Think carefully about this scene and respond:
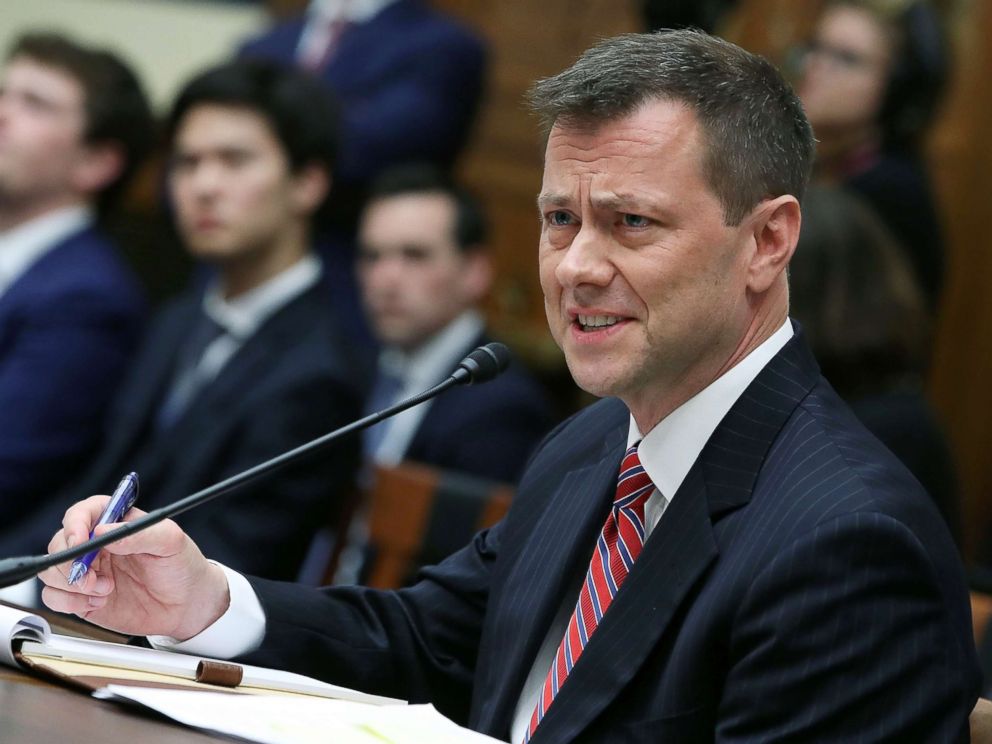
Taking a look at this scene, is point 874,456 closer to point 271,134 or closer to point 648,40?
point 648,40

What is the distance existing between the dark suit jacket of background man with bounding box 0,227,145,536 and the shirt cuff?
5.07ft

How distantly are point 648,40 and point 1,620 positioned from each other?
908 millimetres

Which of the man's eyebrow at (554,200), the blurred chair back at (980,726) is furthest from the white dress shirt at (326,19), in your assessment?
the blurred chair back at (980,726)

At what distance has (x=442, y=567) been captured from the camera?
6.73 ft

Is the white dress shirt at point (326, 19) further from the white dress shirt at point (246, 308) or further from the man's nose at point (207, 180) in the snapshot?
the white dress shirt at point (246, 308)

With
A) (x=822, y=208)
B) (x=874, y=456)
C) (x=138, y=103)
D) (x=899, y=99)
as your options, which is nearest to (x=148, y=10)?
(x=138, y=103)

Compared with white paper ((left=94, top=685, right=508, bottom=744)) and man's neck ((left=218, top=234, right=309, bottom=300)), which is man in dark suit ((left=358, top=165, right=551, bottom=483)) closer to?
man's neck ((left=218, top=234, right=309, bottom=300))

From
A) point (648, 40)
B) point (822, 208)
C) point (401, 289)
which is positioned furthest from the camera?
point (401, 289)

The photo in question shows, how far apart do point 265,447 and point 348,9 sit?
1853mm

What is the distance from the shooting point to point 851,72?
12.6 ft

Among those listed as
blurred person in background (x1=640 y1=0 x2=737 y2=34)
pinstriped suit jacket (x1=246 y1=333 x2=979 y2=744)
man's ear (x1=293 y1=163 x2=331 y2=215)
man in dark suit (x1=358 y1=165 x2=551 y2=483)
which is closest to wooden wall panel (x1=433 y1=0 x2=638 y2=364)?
blurred person in background (x1=640 y1=0 x2=737 y2=34)

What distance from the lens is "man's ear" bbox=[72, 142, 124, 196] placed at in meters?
3.91

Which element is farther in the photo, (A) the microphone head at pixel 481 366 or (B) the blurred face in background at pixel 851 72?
(B) the blurred face in background at pixel 851 72

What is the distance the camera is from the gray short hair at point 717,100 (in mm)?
1705
